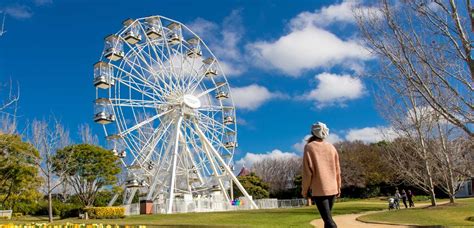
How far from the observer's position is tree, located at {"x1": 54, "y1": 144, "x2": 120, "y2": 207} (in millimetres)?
34359

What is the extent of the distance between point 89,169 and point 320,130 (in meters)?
31.0

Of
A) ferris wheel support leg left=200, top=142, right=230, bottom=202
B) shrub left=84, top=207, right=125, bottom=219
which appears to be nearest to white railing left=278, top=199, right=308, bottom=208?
ferris wheel support leg left=200, top=142, right=230, bottom=202

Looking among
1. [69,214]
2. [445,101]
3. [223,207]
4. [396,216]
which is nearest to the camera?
[445,101]

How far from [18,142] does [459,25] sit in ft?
89.6

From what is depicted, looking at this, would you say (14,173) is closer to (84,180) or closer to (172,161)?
(84,180)

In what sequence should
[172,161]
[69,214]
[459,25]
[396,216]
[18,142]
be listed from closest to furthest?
[459,25] → [396,216] → [18,142] → [69,214] → [172,161]

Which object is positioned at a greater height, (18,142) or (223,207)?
(18,142)

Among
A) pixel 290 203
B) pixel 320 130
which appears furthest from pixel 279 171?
pixel 320 130

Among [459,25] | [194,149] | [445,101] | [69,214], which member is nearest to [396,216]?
[445,101]

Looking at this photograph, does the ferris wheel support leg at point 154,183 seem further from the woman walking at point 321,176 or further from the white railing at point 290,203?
the woman walking at point 321,176

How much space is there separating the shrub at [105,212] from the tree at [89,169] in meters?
6.24

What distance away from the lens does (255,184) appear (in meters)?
61.9

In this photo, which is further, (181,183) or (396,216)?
(181,183)

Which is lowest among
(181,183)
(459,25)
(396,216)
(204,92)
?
(396,216)
